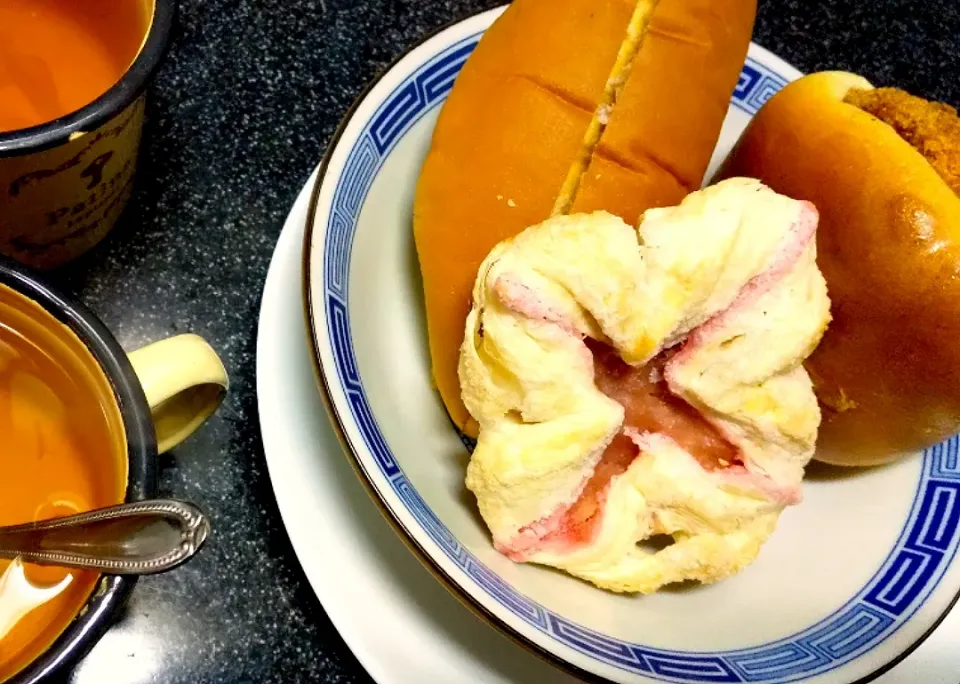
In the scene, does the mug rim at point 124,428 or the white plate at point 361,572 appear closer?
the mug rim at point 124,428

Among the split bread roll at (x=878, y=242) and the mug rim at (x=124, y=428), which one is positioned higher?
the split bread roll at (x=878, y=242)

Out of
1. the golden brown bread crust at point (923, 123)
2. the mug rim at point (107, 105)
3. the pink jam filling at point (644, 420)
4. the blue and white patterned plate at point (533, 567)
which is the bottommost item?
the blue and white patterned plate at point (533, 567)

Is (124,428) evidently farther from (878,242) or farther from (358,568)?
(878,242)

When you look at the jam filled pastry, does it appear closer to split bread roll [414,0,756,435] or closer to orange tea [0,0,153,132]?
split bread roll [414,0,756,435]

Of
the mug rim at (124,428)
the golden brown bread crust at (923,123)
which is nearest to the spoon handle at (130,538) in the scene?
the mug rim at (124,428)

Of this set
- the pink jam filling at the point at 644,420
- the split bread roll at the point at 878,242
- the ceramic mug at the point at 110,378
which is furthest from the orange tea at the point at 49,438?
Result: the split bread roll at the point at 878,242

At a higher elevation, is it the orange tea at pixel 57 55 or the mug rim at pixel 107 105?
the mug rim at pixel 107 105

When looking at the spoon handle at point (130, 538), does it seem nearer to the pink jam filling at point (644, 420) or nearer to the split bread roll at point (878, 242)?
the pink jam filling at point (644, 420)

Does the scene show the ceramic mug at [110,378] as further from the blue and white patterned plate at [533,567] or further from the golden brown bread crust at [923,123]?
the golden brown bread crust at [923,123]
